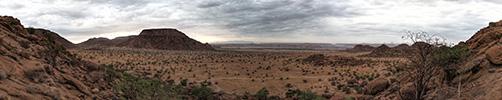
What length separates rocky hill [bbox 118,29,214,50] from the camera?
3337 inches

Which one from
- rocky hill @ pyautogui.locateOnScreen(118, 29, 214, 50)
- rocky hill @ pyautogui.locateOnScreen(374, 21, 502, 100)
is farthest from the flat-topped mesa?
rocky hill @ pyautogui.locateOnScreen(374, 21, 502, 100)

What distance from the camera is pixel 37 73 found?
6.98 metres

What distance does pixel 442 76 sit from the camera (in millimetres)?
8242

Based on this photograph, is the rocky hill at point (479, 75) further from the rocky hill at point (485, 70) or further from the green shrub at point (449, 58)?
the green shrub at point (449, 58)

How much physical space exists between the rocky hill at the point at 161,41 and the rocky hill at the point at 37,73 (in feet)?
255

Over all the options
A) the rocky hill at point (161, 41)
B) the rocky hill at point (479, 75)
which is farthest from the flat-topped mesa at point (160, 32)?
the rocky hill at point (479, 75)

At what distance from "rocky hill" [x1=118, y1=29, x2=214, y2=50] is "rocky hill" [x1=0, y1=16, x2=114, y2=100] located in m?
77.6

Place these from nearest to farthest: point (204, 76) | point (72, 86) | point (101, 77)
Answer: point (72, 86), point (101, 77), point (204, 76)

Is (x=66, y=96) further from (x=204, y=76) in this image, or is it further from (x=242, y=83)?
(x=204, y=76)

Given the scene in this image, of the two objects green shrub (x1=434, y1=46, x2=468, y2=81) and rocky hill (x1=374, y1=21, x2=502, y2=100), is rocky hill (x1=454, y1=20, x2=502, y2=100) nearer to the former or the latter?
rocky hill (x1=374, y1=21, x2=502, y2=100)

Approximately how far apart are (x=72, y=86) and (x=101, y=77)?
9.28ft

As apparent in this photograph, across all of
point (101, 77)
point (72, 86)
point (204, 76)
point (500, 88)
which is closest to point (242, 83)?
point (204, 76)

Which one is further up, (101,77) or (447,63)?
(447,63)

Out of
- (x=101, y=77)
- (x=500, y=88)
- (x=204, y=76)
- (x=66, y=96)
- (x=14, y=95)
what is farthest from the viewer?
(x=204, y=76)
